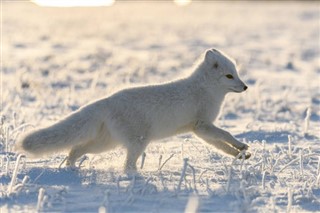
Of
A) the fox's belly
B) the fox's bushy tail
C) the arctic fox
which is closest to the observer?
the fox's bushy tail

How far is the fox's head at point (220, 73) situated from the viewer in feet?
18.4

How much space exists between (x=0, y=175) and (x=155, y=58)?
397 inches

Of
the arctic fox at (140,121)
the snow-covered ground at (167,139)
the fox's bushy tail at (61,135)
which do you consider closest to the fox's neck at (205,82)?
the arctic fox at (140,121)

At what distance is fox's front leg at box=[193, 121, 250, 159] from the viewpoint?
207 inches

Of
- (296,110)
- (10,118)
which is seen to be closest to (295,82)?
(296,110)

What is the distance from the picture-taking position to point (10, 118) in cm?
698

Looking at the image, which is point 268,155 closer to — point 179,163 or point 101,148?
point 179,163

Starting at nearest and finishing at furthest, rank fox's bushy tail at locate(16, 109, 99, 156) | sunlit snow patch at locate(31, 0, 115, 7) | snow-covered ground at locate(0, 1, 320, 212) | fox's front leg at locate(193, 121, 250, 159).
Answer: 1. snow-covered ground at locate(0, 1, 320, 212)
2. fox's bushy tail at locate(16, 109, 99, 156)
3. fox's front leg at locate(193, 121, 250, 159)
4. sunlit snow patch at locate(31, 0, 115, 7)

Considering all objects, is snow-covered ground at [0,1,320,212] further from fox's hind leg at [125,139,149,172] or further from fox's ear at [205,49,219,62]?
fox's ear at [205,49,219,62]

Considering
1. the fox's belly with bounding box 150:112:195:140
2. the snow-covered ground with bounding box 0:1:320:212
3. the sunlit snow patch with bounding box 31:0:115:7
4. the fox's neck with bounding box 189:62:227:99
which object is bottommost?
the sunlit snow patch with bounding box 31:0:115:7

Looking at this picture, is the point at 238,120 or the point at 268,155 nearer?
the point at 268,155

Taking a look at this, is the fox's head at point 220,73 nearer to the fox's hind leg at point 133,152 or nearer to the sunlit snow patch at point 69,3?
the fox's hind leg at point 133,152

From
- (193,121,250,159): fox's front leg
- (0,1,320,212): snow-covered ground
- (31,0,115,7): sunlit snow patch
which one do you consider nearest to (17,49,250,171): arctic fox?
(193,121,250,159): fox's front leg

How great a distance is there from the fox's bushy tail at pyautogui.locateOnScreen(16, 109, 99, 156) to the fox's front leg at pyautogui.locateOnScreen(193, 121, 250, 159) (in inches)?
35.2
